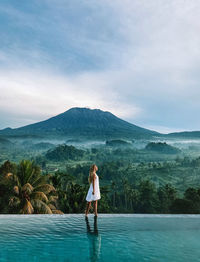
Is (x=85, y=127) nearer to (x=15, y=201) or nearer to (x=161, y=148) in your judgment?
(x=161, y=148)

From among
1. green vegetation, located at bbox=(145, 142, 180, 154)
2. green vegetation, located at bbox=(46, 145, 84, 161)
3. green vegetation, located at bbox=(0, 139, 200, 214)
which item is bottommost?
green vegetation, located at bbox=(0, 139, 200, 214)

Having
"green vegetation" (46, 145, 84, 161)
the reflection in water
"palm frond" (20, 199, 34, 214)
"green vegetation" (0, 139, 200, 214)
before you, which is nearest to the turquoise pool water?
the reflection in water

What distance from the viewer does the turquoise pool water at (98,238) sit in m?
3.19

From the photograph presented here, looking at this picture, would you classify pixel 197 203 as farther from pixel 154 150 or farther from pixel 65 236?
pixel 154 150

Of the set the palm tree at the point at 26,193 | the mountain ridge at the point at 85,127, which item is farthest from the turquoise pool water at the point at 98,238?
the mountain ridge at the point at 85,127

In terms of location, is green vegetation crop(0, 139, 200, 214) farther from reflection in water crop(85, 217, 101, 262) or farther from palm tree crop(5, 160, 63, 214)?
reflection in water crop(85, 217, 101, 262)

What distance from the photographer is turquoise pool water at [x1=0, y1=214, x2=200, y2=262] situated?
3.19 meters

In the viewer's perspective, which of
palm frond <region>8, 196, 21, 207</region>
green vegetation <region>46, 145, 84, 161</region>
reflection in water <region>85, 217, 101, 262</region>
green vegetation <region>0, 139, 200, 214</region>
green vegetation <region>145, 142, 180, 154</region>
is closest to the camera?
reflection in water <region>85, 217, 101, 262</region>

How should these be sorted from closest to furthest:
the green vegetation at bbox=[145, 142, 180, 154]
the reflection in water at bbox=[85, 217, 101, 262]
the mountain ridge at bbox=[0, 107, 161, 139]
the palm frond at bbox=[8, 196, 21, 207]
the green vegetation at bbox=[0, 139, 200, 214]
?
the reflection in water at bbox=[85, 217, 101, 262]
the palm frond at bbox=[8, 196, 21, 207]
the green vegetation at bbox=[0, 139, 200, 214]
the green vegetation at bbox=[145, 142, 180, 154]
the mountain ridge at bbox=[0, 107, 161, 139]

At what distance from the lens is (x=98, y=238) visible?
4.04 meters

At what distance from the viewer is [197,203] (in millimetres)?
28281

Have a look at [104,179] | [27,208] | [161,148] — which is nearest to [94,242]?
[27,208]

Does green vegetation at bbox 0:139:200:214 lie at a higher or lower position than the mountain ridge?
lower

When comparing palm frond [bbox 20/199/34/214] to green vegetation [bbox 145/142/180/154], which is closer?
palm frond [bbox 20/199/34/214]
